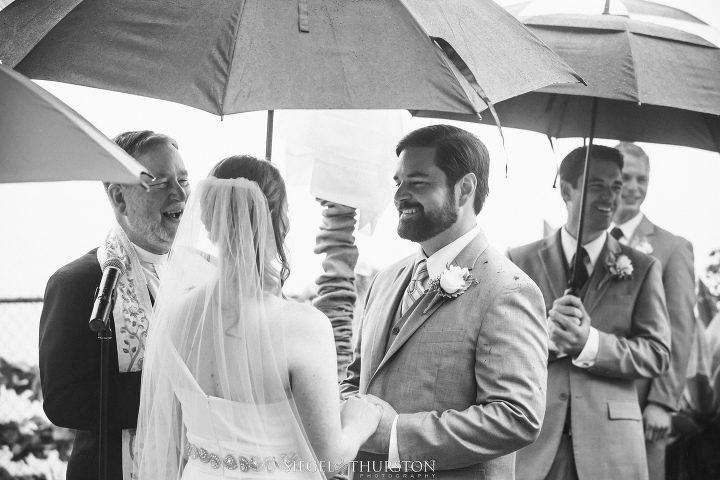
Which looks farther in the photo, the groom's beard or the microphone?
the groom's beard

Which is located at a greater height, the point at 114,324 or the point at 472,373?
the point at 114,324

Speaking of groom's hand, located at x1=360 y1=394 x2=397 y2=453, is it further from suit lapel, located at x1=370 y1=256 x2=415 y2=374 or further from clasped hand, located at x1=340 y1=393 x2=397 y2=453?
suit lapel, located at x1=370 y1=256 x2=415 y2=374

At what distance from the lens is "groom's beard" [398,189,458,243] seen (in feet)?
12.4

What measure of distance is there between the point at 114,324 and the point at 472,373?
1.42 meters

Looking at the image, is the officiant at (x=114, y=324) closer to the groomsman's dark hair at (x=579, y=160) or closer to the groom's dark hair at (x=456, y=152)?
the groom's dark hair at (x=456, y=152)

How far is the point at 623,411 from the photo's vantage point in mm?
4930

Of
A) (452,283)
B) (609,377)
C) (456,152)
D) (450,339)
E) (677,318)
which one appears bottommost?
(609,377)

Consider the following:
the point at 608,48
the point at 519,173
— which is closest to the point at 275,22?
the point at 608,48

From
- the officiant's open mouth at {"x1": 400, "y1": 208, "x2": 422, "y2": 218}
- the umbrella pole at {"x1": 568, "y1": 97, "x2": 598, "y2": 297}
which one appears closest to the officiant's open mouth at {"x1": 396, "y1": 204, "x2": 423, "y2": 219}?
the officiant's open mouth at {"x1": 400, "y1": 208, "x2": 422, "y2": 218}

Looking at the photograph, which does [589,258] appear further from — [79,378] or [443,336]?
[79,378]

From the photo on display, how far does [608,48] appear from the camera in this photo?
172 inches

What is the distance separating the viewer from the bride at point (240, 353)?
9.62 ft

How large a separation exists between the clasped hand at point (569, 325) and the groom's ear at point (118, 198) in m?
2.35

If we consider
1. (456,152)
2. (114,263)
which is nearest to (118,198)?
(114,263)
